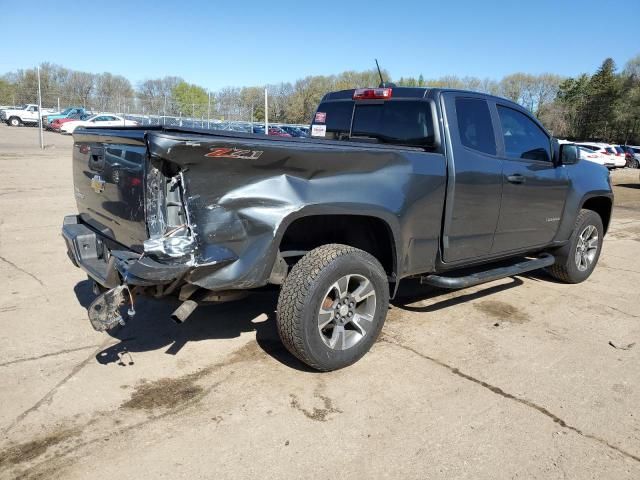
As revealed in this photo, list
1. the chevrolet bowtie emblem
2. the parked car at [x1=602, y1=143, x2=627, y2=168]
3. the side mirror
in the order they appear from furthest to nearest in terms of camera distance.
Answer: the parked car at [x1=602, y1=143, x2=627, y2=168] → the side mirror → the chevrolet bowtie emblem

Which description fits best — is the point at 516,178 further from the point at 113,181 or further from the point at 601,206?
the point at 113,181

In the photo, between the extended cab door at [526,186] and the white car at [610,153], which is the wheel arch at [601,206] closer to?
the extended cab door at [526,186]

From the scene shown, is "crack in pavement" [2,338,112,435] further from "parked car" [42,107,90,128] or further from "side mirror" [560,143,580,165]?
"parked car" [42,107,90,128]

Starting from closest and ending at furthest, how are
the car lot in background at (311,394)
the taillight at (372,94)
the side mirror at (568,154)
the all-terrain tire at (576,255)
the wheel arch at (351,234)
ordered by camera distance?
the car lot in background at (311,394) → the wheel arch at (351,234) → the taillight at (372,94) → the side mirror at (568,154) → the all-terrain tire at (576,255)

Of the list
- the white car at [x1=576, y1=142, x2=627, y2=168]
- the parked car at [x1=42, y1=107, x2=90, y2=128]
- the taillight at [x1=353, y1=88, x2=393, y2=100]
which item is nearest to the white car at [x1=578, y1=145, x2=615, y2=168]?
the white car at [x1=576, y1=142, x2=627, y2=168]

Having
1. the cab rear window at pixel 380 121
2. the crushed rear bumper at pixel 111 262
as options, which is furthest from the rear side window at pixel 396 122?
the crushed rear bumper at pixel 111 262

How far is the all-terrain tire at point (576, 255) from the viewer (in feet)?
19.2

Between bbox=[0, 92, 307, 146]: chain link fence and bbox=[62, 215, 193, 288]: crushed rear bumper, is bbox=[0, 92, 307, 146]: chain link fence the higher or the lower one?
the higher one

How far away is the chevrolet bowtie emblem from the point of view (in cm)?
356

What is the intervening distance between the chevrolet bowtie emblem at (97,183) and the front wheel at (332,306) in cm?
141

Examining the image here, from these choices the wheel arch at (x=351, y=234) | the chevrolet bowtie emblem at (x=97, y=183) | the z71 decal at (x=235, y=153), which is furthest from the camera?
the wheel arch at (x=351, y=234)

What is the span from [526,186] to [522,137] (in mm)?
485

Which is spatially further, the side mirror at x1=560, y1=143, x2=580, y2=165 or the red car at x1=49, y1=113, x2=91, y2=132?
the red car at x1=49, y1=113, x2=91, y2=132

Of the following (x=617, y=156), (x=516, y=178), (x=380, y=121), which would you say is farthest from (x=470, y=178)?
(x=617, y=156)
